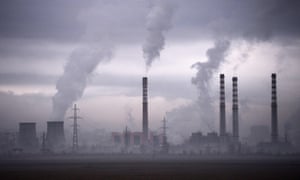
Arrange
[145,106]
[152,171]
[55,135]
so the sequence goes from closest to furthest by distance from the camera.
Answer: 1. [152,171]
2. [55,135]
3. [145,106]

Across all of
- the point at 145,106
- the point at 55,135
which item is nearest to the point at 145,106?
the point at 145,106

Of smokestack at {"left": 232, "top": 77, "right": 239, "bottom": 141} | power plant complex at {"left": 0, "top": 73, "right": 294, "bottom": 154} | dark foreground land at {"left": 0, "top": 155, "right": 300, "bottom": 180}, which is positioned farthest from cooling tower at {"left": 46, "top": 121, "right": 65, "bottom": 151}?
smokestack at {"left": 232, "top": 77, "right": 239, "bottom": 141}

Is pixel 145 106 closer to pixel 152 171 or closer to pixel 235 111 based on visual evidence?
pixel 235 111

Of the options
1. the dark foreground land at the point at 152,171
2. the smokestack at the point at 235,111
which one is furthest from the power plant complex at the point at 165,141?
the dark foreground land at the point at 152,171

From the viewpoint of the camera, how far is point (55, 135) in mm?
127500

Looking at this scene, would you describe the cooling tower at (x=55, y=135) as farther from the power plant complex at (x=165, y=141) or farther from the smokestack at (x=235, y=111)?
the smokestack at (x=235, y=111)

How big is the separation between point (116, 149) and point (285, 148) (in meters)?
44.6

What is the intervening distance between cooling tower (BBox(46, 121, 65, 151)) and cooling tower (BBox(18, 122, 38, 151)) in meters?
5.26

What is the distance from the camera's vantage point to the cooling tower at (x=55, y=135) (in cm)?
12344

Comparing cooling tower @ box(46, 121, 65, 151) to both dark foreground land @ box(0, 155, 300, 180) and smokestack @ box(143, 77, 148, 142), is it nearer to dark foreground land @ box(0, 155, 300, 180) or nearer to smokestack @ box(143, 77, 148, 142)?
smokestack @ box(143, 77, 148, 142)

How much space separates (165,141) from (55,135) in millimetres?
28696

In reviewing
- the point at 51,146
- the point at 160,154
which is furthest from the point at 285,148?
the point at 51,146

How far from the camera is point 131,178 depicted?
56.9 m

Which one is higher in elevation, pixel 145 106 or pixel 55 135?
pixel 145 106
